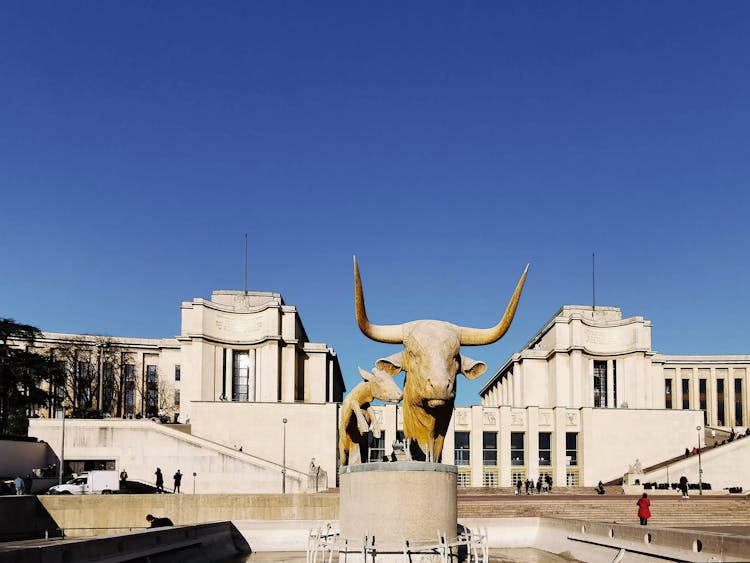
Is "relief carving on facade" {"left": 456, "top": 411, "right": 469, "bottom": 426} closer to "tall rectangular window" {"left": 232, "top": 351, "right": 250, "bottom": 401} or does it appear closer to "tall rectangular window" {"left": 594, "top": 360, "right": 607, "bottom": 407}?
"tall rectangular window" {"left": 594, "top": 360, "right": 607, "bottom": 407}

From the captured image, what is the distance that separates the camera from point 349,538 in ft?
45.3

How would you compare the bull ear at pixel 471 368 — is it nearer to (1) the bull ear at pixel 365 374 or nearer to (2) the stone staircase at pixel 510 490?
(1) the bull ear at pixel 365 374

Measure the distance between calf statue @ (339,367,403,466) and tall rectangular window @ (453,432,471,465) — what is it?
154 feet

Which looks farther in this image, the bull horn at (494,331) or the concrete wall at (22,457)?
the concrete wall at (22,457)

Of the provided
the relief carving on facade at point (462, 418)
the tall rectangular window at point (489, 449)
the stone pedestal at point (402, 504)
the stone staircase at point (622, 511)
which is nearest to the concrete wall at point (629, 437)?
the tall rectangular window at point (489, 449)

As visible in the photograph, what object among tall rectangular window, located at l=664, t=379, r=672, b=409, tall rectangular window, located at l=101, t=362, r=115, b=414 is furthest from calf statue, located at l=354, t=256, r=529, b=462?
tall rectangular window, located at l=664, t=379, r=672, b=409

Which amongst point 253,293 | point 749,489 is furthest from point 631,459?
point 253,293

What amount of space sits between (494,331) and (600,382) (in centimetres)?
6648

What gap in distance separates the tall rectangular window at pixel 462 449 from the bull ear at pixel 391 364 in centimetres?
4960

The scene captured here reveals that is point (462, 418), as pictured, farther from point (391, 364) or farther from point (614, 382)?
point (391, 364)

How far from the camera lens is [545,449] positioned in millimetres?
64938

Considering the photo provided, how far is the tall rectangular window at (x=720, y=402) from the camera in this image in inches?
3900

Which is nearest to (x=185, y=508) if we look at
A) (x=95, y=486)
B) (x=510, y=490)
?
(x=95, y=486)

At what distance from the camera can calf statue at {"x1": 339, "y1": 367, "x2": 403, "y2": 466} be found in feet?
51.0
